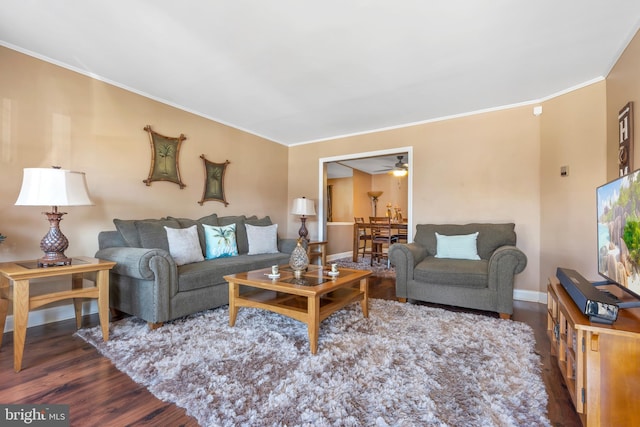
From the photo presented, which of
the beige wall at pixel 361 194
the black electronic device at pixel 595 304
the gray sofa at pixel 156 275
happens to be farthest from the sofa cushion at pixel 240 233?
the beige wall at pixel 361 194

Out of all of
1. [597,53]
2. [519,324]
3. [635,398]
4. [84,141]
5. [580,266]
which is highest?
[597,53]

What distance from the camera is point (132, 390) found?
1.56 metres

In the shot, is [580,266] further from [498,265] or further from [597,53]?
[597,53]

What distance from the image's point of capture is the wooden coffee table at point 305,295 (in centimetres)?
197

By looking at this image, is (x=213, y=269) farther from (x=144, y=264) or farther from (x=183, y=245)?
(x=144, y=264)

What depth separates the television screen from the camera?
1.31 meters

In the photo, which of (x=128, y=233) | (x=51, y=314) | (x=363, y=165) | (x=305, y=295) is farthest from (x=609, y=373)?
(x=363, y=165)

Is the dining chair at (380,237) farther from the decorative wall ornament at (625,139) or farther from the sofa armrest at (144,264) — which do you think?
the sofa armrest at (144,264)

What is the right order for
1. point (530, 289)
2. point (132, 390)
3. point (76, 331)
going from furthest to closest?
point (530, 289), point (76, 331), point (132, 390)

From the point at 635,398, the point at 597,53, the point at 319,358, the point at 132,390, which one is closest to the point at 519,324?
the point at 635,398

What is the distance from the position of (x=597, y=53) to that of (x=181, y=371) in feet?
12.9

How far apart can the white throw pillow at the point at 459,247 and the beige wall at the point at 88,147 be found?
118 inches

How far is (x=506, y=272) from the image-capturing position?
265 cm

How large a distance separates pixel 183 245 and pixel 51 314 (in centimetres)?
121
